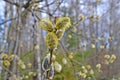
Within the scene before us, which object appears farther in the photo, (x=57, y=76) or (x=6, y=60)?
(x=57, y=76)

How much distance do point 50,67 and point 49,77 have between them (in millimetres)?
34

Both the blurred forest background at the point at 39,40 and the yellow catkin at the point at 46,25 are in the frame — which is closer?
the yellow catkin at the point at 46,25

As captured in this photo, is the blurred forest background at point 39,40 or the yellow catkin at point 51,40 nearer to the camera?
the yellow catkin at point 51,40

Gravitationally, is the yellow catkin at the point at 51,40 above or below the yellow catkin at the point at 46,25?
below

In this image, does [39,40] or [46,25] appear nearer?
[46,25]

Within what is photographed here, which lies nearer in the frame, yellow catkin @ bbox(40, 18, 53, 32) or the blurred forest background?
yellow catkin @ bbox(40, 18, 53, 32)

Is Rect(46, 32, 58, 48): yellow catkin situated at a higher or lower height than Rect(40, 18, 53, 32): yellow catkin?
lower

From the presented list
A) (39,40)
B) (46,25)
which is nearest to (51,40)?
(46,25)

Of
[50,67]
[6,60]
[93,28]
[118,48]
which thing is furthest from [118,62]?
[50,67]

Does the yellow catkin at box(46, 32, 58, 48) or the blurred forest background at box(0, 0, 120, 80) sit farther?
the blurred forest background at box(0, 0, 120, 80)

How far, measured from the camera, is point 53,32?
658 millimetres

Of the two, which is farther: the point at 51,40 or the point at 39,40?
the point at 39,40

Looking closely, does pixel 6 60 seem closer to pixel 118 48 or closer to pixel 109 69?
pixel 109 69

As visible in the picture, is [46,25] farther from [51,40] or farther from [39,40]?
[39,40]
